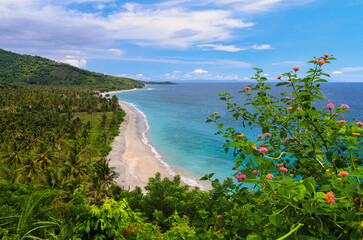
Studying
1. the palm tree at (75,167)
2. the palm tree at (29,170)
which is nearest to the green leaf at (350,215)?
the palm tree at (75,167)

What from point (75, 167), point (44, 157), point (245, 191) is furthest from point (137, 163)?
point (245, 191)

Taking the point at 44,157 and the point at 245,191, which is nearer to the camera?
the point at 245,191

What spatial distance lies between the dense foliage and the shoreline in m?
6.33

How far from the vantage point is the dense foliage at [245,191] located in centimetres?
235

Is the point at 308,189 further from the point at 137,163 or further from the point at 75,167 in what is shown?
the point at 137,163

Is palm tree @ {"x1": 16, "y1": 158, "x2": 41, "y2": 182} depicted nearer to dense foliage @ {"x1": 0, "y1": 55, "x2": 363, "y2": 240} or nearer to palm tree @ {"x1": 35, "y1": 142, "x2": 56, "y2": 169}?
dense foliage @ {"x1": 0, "y1": 55, "x2": 363, "y2": 240}

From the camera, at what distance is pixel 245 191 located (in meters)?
3.63

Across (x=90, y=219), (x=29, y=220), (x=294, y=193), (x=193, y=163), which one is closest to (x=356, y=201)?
(x=294, y=193)

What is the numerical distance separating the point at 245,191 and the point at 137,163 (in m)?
48.3

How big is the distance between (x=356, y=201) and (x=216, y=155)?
2207 inches

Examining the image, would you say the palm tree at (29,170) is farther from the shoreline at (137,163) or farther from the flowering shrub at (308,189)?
the flowering shrub at (308,189)

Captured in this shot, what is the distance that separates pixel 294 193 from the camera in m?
2.04

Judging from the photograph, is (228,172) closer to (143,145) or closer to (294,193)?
(143,145)

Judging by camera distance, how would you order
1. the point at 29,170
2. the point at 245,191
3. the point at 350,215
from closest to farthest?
the point at 350,215, the point at 245,191, the point at 29,170
